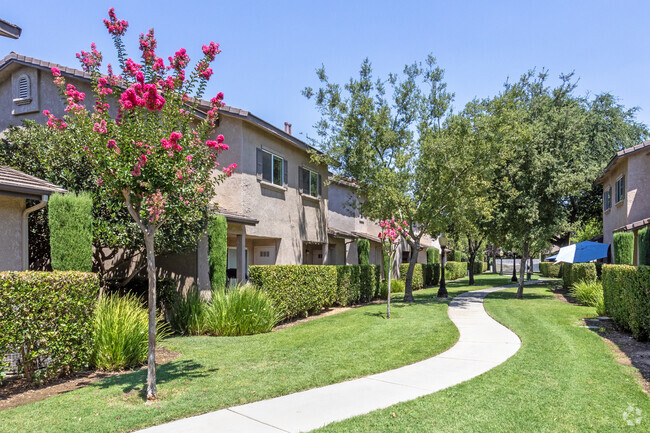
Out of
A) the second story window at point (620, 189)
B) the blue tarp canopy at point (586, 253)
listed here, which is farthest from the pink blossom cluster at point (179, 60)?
the blue tarp canopy at point (586, 253)

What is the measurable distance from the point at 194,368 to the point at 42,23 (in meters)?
8.56

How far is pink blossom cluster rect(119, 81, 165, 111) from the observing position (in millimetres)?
5598

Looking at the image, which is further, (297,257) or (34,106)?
(297,257)

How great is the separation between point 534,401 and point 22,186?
358 inches

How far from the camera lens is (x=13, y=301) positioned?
20.3ft

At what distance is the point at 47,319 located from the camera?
6.62m

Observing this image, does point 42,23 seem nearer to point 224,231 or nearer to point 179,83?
point 179,83

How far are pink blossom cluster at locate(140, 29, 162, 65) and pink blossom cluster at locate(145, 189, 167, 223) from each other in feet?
7.19

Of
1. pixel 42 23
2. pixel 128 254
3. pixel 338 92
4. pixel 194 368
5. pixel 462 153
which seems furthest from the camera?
pixel 338 92

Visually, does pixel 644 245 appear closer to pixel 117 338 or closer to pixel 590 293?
pixel 590 293

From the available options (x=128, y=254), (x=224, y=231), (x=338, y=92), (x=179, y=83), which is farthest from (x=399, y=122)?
(x=179, y=83)

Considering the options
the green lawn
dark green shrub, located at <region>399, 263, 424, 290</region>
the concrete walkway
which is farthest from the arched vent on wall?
dark green shrub, located at <region>399, 263, 424, 290</region>

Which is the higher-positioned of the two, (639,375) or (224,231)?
(224,231)

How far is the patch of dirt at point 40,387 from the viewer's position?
609 cm
